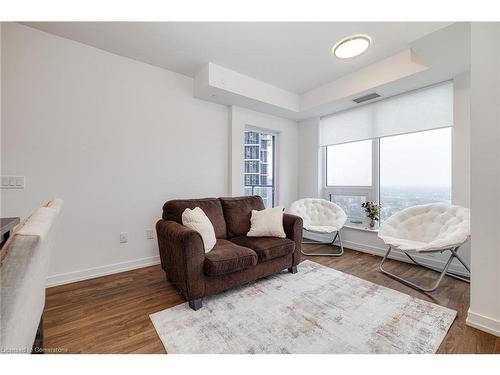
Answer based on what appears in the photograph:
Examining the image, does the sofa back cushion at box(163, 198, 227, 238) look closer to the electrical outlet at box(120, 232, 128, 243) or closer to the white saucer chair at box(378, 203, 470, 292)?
the electrical outlet at box(120, 232, 128, 243)

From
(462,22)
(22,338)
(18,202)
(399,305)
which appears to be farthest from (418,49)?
(18,202)

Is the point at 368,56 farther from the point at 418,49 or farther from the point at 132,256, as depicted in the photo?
the point at 132,256

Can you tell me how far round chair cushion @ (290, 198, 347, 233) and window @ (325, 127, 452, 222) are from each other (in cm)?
49

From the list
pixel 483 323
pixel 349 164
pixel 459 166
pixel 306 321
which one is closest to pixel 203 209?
pixel 306 321

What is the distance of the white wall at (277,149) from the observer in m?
3.39

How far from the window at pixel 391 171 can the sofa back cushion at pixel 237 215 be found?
6.48 feet

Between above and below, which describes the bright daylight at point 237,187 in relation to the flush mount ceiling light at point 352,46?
below

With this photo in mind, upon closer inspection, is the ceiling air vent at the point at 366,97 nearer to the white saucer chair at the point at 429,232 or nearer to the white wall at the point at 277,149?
the white wall at the point at 277,149

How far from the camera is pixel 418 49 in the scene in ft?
7.23

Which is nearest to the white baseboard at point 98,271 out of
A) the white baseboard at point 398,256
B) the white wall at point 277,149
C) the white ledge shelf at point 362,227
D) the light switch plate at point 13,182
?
the light switch plate at point 13,182

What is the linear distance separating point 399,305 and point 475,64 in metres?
2.01

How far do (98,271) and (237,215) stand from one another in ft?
5.51

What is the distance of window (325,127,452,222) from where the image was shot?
110 inches
